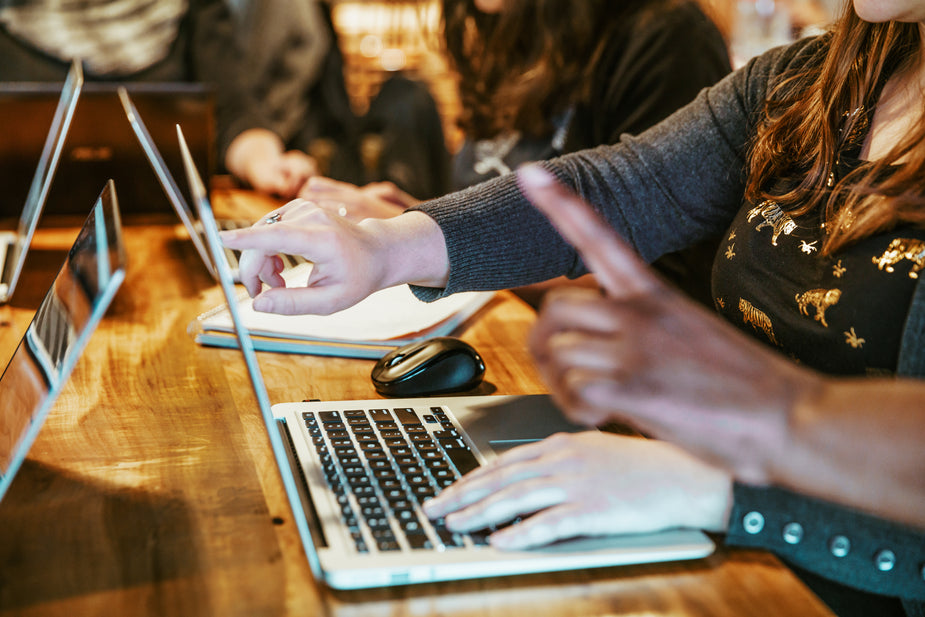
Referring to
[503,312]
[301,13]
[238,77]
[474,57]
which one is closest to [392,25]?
[301,13]

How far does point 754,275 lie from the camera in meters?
0.85

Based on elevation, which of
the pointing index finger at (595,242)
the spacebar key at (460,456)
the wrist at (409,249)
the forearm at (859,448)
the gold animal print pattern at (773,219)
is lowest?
the spacebar key at (460,456)

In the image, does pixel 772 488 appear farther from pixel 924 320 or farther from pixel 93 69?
pixel 93 69

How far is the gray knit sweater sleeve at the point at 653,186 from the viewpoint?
0.94 m

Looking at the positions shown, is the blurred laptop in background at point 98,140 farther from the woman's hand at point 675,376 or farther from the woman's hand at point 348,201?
the woman's hand at point 675,376

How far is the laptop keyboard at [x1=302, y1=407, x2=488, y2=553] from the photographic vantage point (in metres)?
0.55

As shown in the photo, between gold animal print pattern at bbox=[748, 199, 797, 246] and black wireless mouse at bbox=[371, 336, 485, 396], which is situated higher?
gold animal print pattern at bbox=[748, 199, 797, 246]

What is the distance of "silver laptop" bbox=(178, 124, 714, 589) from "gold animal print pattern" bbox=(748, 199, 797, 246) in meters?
0.30

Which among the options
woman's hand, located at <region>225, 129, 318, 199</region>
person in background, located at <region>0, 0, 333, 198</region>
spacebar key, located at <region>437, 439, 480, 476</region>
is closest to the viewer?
spacebar key, located at <region>437, 439, 480, 476</region>

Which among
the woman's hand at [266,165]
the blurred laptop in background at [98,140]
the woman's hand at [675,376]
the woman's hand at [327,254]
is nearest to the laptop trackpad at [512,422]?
the woman's hand at [327,254]

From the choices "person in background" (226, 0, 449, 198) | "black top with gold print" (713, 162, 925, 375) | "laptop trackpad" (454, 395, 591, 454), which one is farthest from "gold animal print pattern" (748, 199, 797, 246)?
"person in background" (226, 0, 449, 198)

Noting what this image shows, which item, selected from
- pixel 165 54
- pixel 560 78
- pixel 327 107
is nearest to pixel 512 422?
pixel 560 78

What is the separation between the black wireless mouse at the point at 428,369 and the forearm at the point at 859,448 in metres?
0.42

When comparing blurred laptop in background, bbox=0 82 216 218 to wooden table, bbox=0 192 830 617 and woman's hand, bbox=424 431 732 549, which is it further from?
woman's hand, bbox=424 431 732 549
